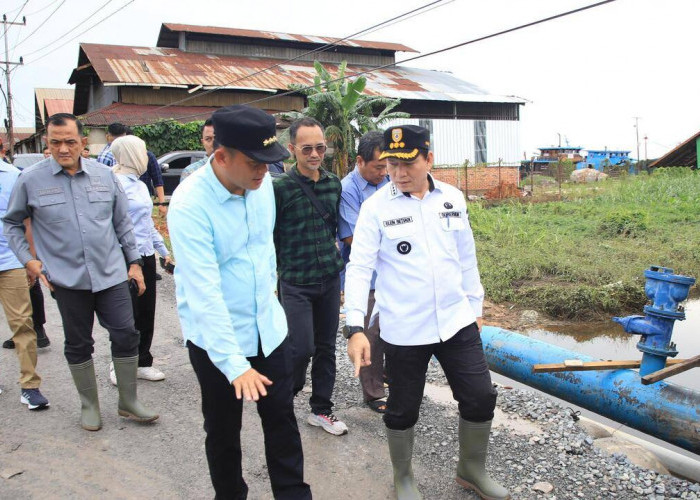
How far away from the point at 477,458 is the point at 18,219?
3096mm

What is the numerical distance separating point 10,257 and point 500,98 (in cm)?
2403

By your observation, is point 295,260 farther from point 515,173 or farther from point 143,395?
point 515,173

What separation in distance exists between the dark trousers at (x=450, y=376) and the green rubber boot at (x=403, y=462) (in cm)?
5

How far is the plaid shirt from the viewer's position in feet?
11.9

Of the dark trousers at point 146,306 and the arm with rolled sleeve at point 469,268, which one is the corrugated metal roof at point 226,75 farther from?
the arm with rolled sleeve at point 469,268

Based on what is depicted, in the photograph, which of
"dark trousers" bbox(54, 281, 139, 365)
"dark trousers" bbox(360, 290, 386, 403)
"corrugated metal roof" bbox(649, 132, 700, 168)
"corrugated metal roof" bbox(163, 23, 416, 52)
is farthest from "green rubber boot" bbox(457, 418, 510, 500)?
Answer: "corrugated metal roof" bbox(649, 132, 700, 168)

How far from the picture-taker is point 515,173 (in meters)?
25.5

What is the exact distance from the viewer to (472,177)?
22875 millimetres

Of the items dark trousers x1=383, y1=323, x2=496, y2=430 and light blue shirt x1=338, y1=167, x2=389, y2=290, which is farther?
light blue shirt x1=338, y1=167, x2=389, y2=290

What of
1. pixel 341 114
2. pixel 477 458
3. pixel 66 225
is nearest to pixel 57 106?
pixel 341 114

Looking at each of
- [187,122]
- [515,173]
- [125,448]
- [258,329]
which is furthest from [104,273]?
[515,173]

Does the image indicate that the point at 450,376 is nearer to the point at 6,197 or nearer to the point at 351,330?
the point at 351,330

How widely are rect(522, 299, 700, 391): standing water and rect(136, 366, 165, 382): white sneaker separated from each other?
514cm

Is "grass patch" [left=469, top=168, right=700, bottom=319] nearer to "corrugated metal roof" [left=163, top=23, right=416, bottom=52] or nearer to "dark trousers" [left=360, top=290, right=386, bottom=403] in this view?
"dark trousers" [left=360, top=290, right=386, bottom=403]
